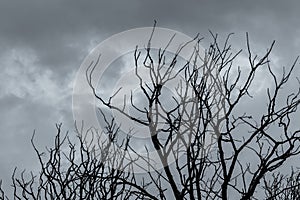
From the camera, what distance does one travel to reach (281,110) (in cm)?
586

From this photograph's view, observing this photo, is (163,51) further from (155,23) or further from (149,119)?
(149,119)

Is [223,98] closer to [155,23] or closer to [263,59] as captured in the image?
[263,59]

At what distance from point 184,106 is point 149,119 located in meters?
0.41

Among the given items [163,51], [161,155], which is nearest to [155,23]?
[163,51]

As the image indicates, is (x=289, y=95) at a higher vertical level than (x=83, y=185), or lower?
lower

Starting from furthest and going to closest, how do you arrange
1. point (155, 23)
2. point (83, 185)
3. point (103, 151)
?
point (103, 151) < point (83, 185) < point (155, 23)

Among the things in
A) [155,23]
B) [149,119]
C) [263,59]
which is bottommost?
[149,119]

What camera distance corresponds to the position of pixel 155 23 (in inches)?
254

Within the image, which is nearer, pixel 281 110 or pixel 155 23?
pixel 281 110

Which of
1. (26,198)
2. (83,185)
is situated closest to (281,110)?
(83,185)

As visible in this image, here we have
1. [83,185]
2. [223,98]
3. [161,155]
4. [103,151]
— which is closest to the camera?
Answer: [161,155]

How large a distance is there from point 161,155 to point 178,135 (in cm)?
28

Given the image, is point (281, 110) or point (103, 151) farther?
point (103, 151)

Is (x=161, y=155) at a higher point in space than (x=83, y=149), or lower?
lower
